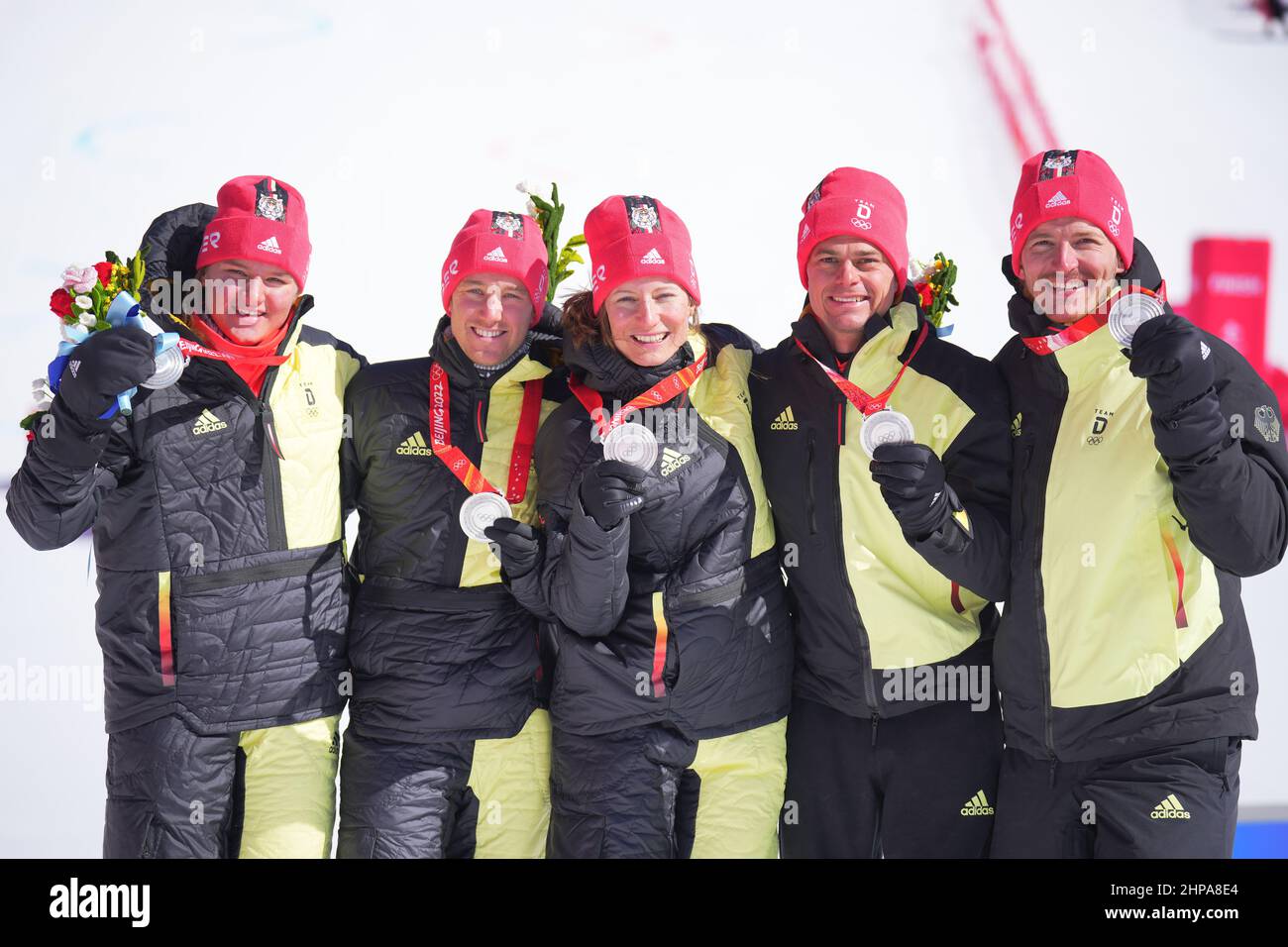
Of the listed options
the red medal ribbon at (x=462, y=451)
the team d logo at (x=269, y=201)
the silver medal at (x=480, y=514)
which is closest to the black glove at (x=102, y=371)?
the team d logo at (x=269, y=201)

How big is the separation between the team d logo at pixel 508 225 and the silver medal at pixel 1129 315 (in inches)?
60.5

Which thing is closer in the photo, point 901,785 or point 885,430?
point 885,430

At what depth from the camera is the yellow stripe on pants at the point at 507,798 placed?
2.93 m

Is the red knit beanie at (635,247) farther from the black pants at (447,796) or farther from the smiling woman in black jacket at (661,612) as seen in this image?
the black pants at (447,796)

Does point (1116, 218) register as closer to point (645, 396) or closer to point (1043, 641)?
point (1043, 641)

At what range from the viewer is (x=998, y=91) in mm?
4840

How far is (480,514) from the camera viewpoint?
2.81 m

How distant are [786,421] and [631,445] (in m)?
0.49

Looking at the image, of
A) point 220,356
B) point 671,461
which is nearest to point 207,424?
point 220,356

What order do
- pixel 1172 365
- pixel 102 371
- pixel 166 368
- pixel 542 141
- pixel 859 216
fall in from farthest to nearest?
pixel 542 141 < pixel 859 216 < pixel 166 368 < pixel 102 371 < pixel 1172 365
